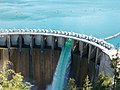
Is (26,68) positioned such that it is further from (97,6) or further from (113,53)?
(97,6)

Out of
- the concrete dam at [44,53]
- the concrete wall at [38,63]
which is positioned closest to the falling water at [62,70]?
the concrete dam at [44,53]

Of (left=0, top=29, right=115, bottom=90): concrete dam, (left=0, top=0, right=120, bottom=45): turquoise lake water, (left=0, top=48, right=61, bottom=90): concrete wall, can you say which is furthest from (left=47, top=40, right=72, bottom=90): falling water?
(left=0, top=0, right=120, bottom=45): turquoise lake water

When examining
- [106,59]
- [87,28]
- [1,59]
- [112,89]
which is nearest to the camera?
[112,89]

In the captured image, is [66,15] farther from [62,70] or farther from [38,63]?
[62,70]

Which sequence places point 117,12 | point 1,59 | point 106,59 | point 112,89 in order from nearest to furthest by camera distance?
point 112,89 → point 106,59 → point 1,59 → point 117,12

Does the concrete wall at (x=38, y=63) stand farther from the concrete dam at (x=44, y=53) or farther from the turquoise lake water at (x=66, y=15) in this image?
the turquoise lake water at (x=66, y=15)

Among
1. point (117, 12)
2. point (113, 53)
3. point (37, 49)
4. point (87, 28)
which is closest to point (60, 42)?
point (37, 49)

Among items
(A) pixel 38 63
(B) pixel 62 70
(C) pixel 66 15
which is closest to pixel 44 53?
(A) pixel 38 63
